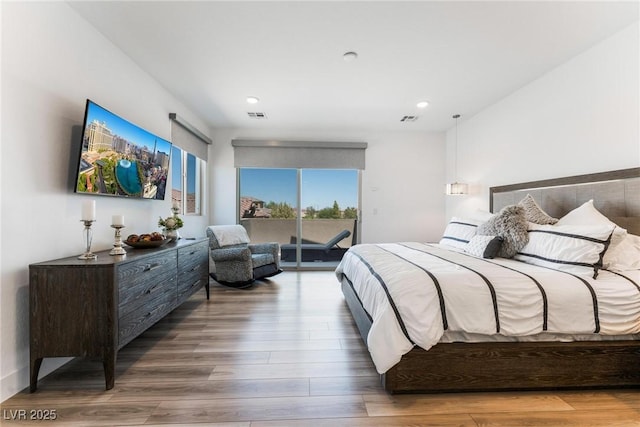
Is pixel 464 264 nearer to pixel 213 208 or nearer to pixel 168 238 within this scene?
pixel 168 238

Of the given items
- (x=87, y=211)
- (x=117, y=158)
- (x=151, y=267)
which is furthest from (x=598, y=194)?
(x=117, y=158)

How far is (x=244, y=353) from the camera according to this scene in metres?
2.15

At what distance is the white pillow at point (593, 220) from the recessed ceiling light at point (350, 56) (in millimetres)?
2369

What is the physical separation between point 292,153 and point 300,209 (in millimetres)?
1009

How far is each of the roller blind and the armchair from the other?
4.40ft

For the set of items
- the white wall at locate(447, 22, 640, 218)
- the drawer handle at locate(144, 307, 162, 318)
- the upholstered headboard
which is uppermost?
the white wall at locate(447, 22, 640, 218)

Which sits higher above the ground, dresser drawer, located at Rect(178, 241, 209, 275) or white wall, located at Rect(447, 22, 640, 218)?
white wall, located at Rect(447, 22, 640, 218)

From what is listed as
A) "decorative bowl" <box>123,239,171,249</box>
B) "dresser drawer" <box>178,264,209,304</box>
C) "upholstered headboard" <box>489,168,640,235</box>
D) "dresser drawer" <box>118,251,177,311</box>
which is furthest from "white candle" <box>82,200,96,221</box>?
"upholstered headboard" <box>489,168,640,235</box>

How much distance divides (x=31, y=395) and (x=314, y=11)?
10.1 feet

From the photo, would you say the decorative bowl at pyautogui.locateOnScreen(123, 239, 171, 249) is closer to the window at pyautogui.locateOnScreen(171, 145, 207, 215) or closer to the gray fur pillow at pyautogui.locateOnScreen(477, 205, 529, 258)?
the window at pyautogui.locateOnScreen(171, 145, 207, 215)

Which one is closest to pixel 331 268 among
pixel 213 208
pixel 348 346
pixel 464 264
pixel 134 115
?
pixel 213 208

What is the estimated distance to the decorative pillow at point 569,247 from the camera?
1859 millimetres

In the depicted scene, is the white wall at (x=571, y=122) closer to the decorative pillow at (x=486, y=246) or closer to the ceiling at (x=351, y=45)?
the ceiling at (x=351, y=45)

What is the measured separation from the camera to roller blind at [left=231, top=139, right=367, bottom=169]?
16.0 ft
